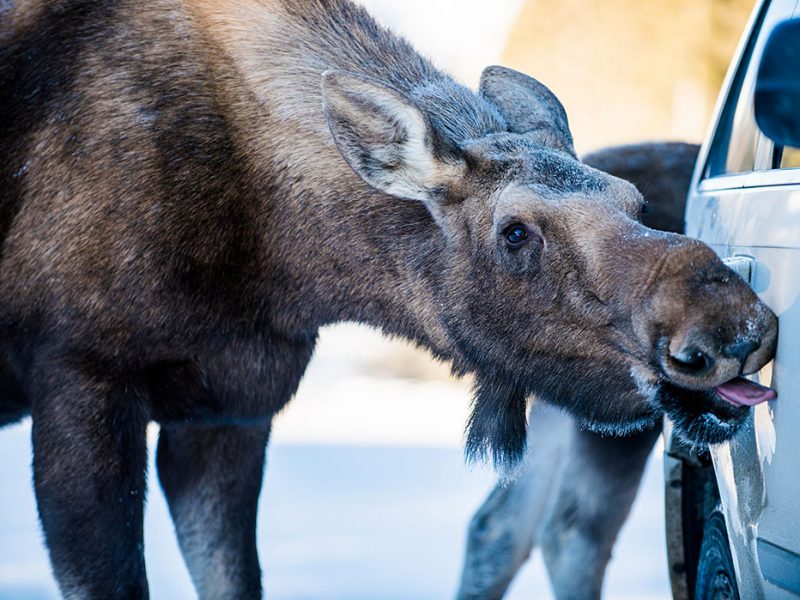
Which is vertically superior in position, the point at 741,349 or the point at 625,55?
the point at 741,349

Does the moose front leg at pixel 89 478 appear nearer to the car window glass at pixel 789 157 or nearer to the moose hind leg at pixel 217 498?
the moose hind leg at pixel 217 498

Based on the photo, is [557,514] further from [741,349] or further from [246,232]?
[741,349]

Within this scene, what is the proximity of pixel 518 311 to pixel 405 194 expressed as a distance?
0.49 meters

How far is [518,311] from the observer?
151 inches

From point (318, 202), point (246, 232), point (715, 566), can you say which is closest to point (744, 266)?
point (715, 566)

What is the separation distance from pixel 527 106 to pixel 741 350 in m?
1.49

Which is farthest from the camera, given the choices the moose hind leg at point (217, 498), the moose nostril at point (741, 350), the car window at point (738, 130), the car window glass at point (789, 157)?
the moose hind leg at point (217, 498)

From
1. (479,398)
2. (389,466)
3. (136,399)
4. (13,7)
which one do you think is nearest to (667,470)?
(479,398)

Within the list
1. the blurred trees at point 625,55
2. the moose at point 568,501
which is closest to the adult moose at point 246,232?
the moose at point 568,501

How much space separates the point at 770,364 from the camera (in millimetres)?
3244

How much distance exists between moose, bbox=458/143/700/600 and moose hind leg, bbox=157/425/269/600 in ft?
3.21

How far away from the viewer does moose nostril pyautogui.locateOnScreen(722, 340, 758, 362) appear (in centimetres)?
310

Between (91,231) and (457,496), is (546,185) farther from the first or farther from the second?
(457,496)

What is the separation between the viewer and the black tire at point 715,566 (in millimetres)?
3867
